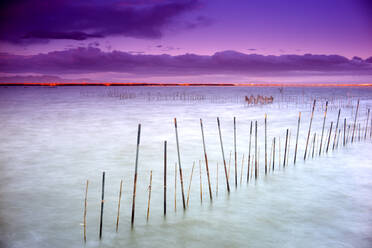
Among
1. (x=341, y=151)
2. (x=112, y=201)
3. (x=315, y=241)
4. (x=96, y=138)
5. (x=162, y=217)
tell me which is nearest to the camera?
(x=315, y=241)

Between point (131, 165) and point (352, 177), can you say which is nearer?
point (352, 177)

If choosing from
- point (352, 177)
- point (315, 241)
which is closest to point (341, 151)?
point (352, 177)

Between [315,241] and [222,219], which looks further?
[222,219]

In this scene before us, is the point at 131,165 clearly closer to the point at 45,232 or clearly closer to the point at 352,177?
the point at 45,232

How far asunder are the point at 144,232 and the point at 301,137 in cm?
743

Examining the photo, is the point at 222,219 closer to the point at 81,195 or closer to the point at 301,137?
the point at 81,195

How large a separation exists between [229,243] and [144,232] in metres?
0.97

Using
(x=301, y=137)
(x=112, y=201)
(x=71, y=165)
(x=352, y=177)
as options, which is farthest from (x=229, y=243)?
(x=301, y=137)

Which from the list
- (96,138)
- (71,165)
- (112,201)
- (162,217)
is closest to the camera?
(162,217)

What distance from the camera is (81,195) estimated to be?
4891 millimetres

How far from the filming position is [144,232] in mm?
3750

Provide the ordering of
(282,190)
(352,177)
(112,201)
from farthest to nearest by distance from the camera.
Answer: (352,177) → (282,190) → (112,201)

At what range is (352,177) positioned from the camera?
589 centimetres

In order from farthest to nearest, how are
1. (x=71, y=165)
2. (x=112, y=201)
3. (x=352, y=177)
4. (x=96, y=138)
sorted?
(x=96, y=138), (x=71, y=165), (x=352, y=177), (x=112, y=201)
